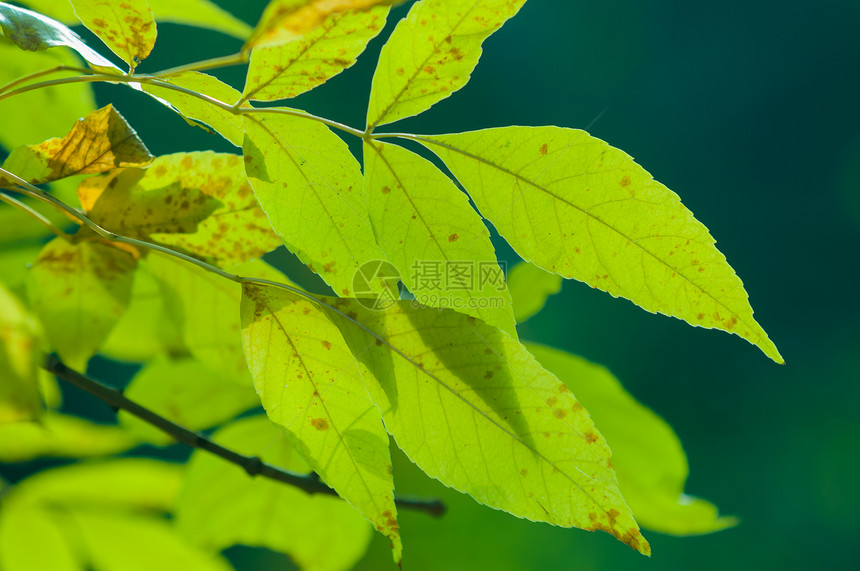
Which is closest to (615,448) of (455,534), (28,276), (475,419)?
(475,419)

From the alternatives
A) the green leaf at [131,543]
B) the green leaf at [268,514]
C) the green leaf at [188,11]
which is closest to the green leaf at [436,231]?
the green leaf at [188,11]

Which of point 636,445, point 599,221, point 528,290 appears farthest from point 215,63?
point 636,445

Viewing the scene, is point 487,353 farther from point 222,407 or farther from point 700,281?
point 222,407

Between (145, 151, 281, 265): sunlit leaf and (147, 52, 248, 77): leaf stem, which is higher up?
(147, 52, 248, 77): leaf stem

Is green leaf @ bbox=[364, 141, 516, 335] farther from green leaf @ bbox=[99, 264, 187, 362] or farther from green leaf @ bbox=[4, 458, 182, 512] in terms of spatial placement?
green leaf @ bbox=[4, 458, 182, 512]

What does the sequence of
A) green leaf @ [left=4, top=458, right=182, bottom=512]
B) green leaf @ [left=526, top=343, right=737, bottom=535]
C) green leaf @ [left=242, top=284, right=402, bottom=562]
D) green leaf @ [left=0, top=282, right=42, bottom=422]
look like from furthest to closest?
1. green leaf @ [left=4, top=458, right=182, bottom=512]
2. green leaf @ [left=526, top=343, right=737, bottom=535]
3. green leaf @ [left=242, top=284, right=402, bottom=562]
4. green leaf @ [left=0, top=282, right=42, bottom=422]

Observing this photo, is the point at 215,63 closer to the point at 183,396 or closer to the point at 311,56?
the point at 311,56

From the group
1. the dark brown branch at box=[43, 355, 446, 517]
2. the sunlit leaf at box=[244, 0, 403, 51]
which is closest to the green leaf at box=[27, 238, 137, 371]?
Result: the dark brown branch at box=[43, 355, 446, 517]
